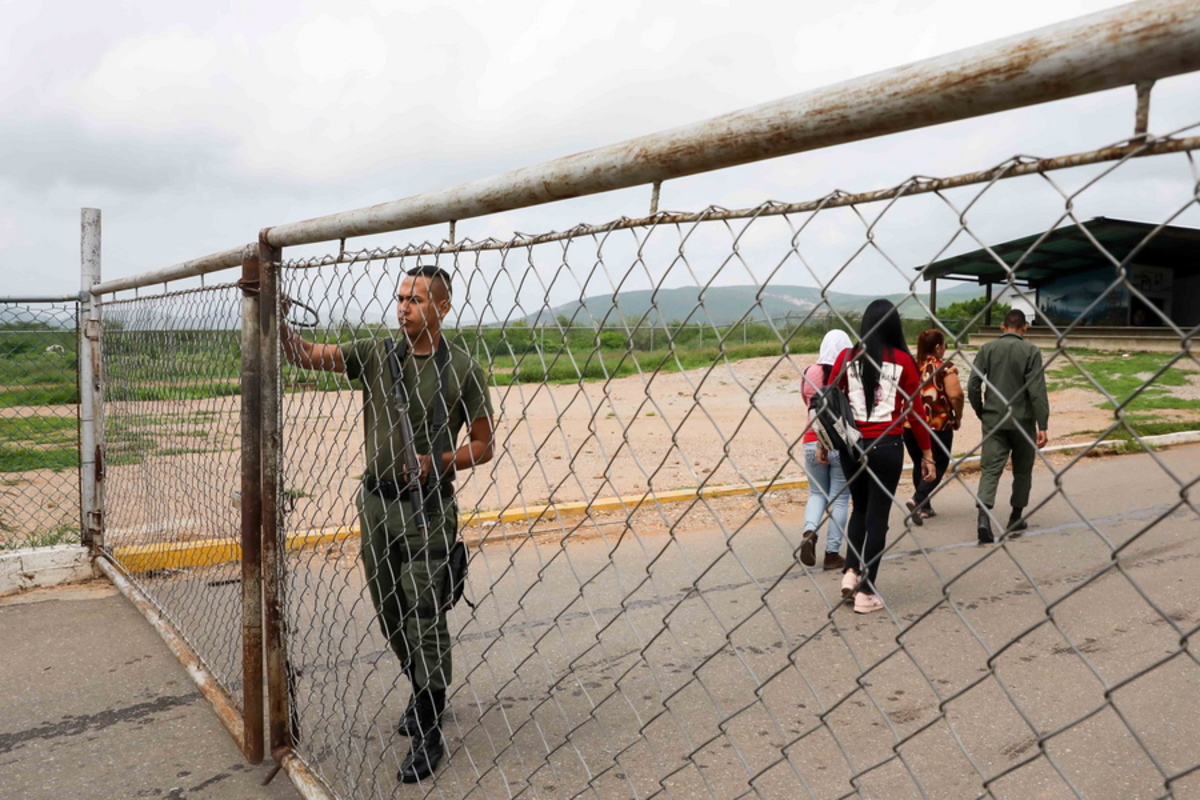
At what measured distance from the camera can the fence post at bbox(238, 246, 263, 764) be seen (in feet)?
11.0

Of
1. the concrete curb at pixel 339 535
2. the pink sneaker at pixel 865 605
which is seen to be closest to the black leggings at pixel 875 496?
the pink sneaker at pixel 865 605

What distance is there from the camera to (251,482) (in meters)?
3.37

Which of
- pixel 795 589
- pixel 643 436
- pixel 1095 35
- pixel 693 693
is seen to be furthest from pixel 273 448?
pixel 643 436

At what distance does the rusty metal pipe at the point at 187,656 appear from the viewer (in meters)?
3.76

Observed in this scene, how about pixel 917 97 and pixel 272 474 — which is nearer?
pixel 917 97

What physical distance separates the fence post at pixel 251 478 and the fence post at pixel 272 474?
0.03m

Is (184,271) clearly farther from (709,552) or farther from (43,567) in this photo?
(709,552)

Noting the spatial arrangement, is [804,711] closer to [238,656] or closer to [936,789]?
[936,789]

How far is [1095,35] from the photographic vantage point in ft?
3.67

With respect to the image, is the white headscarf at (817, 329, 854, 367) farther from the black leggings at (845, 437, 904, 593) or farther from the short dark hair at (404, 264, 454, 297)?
the short dark hair at (404, 264, 454, 297)

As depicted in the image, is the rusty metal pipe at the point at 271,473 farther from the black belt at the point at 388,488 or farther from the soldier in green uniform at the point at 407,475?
the black belt at the point at 388,488

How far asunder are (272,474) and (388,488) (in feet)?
1.37

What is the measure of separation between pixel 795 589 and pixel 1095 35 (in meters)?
5.08

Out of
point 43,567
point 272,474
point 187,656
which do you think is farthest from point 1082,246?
point 43,567
